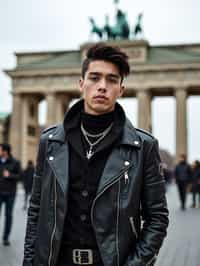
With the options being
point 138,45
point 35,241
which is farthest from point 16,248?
point 138,45

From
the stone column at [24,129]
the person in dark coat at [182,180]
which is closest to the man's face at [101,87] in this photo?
the person in dark coat at [182,180]

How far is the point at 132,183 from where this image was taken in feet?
7.90

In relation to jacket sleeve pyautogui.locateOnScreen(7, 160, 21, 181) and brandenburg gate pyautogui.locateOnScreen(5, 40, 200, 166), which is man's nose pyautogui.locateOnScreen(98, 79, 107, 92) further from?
brandenburg gate pyautogui.locateOnScreen(5, 40, 200, 166)

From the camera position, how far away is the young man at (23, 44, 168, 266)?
2.35m

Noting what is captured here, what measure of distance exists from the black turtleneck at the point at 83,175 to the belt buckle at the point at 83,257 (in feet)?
0.10

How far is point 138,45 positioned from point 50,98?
1144 cm

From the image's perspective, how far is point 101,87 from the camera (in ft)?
8.15

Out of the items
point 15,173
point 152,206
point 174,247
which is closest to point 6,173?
point 15,173

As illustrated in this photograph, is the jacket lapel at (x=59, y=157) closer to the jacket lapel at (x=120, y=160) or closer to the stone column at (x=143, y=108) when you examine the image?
the jacket lapel at (x=120, y=160)

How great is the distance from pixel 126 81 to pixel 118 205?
1695 inches

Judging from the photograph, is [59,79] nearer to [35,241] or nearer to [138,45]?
[138,45]

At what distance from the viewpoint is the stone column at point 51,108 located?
48.2 metres

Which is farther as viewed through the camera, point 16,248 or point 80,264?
point 16,248

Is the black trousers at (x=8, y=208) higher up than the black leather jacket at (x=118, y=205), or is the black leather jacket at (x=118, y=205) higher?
the black leather jacket at (x=118, y=205)
